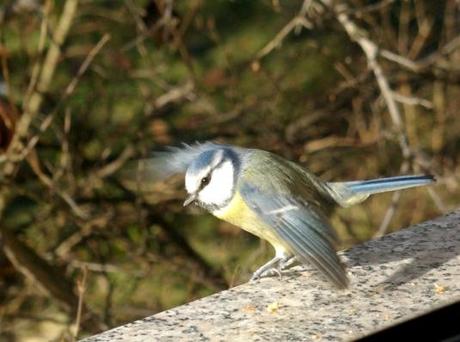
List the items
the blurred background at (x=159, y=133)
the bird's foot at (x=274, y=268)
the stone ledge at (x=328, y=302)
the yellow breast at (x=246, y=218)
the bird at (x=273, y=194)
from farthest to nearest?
the blurred background at (x=159, y=133)
the yellow breast at (x=246, y=218)
the bird at (x=273, y=194)
the bird's foot at (x=274, y=268)
the stone ledge at (x=328, y=302)

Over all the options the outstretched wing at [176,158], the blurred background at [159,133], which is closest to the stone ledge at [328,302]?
the outstretched wing at [176,158]

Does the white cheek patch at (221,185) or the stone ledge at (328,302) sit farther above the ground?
the white cheek patch at (221,185)

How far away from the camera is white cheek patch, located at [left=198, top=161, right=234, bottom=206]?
10.1ft

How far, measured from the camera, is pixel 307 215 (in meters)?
2.93

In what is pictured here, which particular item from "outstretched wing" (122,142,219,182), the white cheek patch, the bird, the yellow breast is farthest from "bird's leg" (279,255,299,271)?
"outstretched wing" (122,142,219,182)

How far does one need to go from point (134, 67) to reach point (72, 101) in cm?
42

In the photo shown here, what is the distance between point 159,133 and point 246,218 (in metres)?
2.52

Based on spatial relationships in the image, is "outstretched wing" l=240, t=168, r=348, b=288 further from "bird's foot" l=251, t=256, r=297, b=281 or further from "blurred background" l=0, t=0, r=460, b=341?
"blurred background" l=0, t=0, r=460, b=341

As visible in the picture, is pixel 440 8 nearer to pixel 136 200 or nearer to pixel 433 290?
pixel 136 200

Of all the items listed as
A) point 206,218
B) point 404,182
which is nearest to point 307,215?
point 404,182

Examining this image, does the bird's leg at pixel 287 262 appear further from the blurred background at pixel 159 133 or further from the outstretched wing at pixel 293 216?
the blurred background at pixel 159 133

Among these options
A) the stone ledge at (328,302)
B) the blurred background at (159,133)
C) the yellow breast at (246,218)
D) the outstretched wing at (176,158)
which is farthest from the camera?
the blurred background at (159,133)

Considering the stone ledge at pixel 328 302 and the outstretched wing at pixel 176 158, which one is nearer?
the stone ledge at pixel 328 302

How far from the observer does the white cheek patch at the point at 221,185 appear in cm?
308
